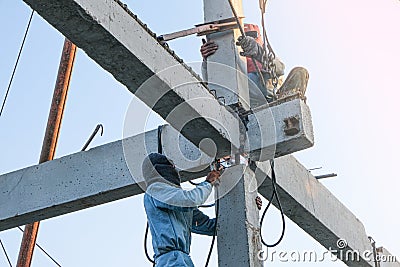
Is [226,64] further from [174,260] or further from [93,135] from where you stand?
[174,260]

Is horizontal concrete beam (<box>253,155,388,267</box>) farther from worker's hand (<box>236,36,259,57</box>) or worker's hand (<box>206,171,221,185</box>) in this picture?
worker's hand (<box>236,36,259,57</box>)

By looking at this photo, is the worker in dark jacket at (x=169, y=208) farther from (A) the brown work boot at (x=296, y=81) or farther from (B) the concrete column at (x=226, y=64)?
(A) the brown work boot at (x=296, y=81)

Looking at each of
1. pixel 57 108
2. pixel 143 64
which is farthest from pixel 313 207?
pixel 57 108

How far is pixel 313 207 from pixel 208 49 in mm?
1656

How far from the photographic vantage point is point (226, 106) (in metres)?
7.09

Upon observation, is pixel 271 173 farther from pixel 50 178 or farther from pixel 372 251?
pixel 372 251

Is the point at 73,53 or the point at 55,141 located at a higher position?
the point at 73,53

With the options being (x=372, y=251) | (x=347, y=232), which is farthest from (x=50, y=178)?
(x=372, y=251)

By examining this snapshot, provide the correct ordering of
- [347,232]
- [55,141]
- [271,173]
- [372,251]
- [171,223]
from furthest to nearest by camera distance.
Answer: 1. [55,141]
2. [372,251]
3. [347,232]
4. [271,173]
5. [171,223]

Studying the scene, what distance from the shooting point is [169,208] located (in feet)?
20.8

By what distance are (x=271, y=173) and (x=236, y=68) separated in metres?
0.87

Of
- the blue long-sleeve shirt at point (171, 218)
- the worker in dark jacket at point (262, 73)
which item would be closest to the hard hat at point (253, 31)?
the worker in dark jacket at point (262, 73)

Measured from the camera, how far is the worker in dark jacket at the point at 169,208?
6.25 m

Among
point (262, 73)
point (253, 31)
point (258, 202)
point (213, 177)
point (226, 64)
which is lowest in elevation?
point (213, 177)
